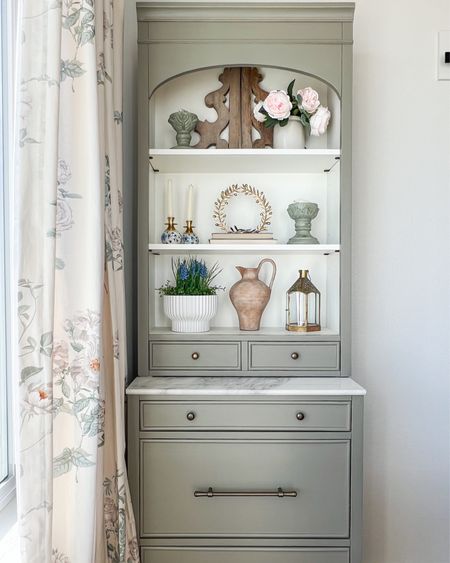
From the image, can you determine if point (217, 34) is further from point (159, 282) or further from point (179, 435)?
point (179, 435)

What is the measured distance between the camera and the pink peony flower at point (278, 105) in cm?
181

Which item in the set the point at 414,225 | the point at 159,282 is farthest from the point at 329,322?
the point at 159,282

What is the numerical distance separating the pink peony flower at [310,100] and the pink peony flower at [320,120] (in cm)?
2

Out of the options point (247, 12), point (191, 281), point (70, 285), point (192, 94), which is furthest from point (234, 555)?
point (247, 12)

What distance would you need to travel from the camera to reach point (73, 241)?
1236 millimetres

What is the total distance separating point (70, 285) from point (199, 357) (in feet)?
2.30

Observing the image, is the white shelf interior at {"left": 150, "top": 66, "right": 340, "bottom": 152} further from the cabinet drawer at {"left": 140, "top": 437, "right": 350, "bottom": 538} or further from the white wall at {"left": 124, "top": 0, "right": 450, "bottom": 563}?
the cabinet drawer at {"left": 140, "top": 437, "right": 350, "bottom": 538}

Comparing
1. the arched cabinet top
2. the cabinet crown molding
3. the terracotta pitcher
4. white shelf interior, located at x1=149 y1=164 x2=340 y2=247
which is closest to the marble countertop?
the terracotta pitcher

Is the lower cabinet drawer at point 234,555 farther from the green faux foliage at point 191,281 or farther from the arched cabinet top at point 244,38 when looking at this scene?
the arched cabinet top at point 244,38

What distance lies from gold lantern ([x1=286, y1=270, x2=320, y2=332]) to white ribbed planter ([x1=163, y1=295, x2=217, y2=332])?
13.0 inches

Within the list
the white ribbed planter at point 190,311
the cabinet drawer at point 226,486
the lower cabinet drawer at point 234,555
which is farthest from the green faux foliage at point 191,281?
the lower cabinet drawer at point 234,555

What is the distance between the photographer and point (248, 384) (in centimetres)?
171

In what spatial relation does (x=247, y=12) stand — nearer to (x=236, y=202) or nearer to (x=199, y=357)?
(x=236, y=202)

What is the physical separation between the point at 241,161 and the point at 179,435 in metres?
1.02
